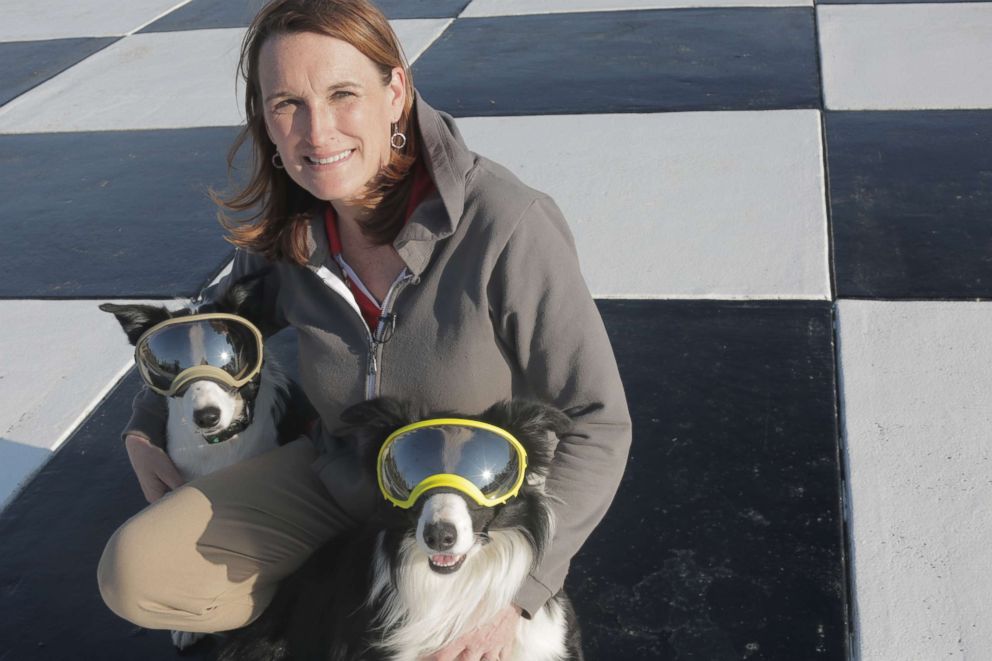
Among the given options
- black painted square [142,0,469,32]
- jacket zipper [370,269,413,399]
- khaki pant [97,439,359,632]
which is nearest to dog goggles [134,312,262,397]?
khaki pant [97,439,359,632]

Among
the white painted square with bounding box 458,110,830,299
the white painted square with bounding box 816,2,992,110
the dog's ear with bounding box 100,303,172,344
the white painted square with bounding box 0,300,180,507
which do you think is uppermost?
the dog's ear with bounding box 100,303,172,344

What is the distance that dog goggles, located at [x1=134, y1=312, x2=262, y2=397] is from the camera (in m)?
2.86

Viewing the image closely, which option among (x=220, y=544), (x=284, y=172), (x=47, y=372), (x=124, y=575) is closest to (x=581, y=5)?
(x=47, y=372)

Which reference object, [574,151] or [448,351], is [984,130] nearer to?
[574,151]

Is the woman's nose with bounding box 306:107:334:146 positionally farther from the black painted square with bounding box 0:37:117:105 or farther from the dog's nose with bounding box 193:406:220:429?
the black painted square with bounding box 0:37:117:105

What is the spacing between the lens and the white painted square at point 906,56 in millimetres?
6273

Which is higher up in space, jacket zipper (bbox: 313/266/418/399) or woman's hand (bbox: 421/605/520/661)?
jacket zipper (bbox: 313/266/418/399)

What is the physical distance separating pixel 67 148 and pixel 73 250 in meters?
1.56

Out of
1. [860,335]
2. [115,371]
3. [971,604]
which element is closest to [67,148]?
[115,371]

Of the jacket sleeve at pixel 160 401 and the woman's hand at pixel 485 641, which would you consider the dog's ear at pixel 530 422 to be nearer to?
the woman's hand at pixel 485 641

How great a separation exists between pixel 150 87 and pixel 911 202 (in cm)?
508

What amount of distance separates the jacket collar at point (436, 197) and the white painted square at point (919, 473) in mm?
1513

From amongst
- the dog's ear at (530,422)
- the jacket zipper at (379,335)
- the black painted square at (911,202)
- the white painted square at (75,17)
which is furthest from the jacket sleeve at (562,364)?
the white painted square at (75,17)

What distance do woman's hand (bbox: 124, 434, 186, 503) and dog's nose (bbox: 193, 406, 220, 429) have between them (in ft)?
0.94
